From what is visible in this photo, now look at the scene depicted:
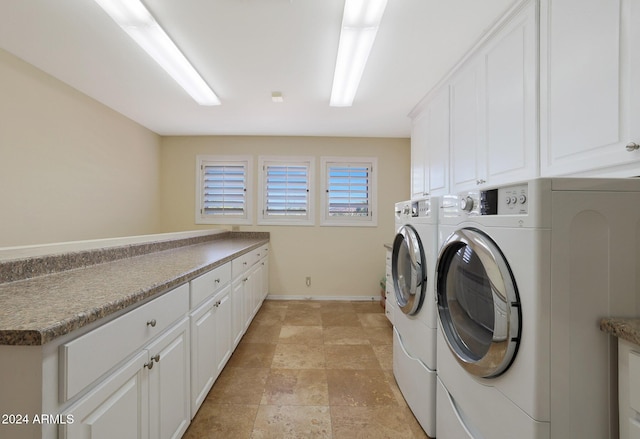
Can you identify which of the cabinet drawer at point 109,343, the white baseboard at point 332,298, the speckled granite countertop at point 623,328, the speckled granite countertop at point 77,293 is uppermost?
the speckled granite countertop at point 77,293

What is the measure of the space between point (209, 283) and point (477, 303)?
1.40 meters

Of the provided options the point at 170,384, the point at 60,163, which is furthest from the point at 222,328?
the point at 60,163

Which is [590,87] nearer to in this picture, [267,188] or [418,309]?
[418,309]

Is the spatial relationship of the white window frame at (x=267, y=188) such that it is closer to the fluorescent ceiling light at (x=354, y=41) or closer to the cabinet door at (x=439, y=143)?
the fluorescent ceiling light at (x=354, y=41)

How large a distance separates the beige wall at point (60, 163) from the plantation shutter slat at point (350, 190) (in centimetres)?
251

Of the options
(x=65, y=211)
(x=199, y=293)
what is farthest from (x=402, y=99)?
(x=65, y=211)

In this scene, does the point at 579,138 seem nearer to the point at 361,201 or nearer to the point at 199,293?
the point at 199,293

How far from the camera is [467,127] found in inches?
71.7

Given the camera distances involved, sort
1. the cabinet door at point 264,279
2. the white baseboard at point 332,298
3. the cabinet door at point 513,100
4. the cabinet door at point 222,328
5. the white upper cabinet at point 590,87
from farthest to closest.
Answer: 1. the white baseboard at point 332,298
2. the cabinet door at point 264,279
3. the cabinet door at point 222,328
4. the cabinet door at point 513,100
5. the white upper cabinet at point 590,87

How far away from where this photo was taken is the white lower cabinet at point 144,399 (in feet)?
2.38

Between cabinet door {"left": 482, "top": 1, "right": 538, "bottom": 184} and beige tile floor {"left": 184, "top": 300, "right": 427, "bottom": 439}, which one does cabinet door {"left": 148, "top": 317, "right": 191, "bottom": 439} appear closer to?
beige tile floor {"left": 184, "top": 300, "right": 427, "bottom": 439}

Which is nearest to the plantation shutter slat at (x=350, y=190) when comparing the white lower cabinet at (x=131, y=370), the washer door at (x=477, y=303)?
the white lower cabinet at (x=131, y=370)

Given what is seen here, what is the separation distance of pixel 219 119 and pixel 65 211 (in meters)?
1.69

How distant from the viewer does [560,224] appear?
78 cm
